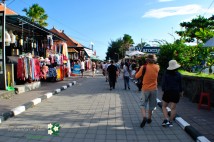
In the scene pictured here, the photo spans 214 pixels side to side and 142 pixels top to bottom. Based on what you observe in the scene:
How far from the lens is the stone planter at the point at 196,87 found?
388 inches

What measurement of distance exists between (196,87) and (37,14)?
40.4 meters

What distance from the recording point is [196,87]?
434 inches

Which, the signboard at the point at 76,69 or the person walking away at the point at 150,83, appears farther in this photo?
the signboard at the point at 76,69

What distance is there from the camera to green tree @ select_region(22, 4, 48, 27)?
4706cm

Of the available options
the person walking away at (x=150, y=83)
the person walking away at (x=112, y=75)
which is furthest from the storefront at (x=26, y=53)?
the person walking away at (x=150, y=83)

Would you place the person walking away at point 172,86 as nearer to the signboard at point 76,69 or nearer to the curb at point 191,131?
the curb at point 191,131

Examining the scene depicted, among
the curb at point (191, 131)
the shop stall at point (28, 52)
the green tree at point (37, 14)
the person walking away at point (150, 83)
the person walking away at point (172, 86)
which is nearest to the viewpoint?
the curb at point (191, 131)

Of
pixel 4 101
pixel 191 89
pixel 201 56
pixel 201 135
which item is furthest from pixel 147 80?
pixel 201 56

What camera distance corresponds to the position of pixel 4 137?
250 inches

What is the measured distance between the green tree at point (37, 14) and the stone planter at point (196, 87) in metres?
38.1

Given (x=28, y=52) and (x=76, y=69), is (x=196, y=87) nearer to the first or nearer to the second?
(x=28, y=52)

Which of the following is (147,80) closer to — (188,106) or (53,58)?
(188,106)

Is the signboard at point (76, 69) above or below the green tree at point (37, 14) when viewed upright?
below

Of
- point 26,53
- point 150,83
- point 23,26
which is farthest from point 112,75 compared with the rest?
point 150,83
